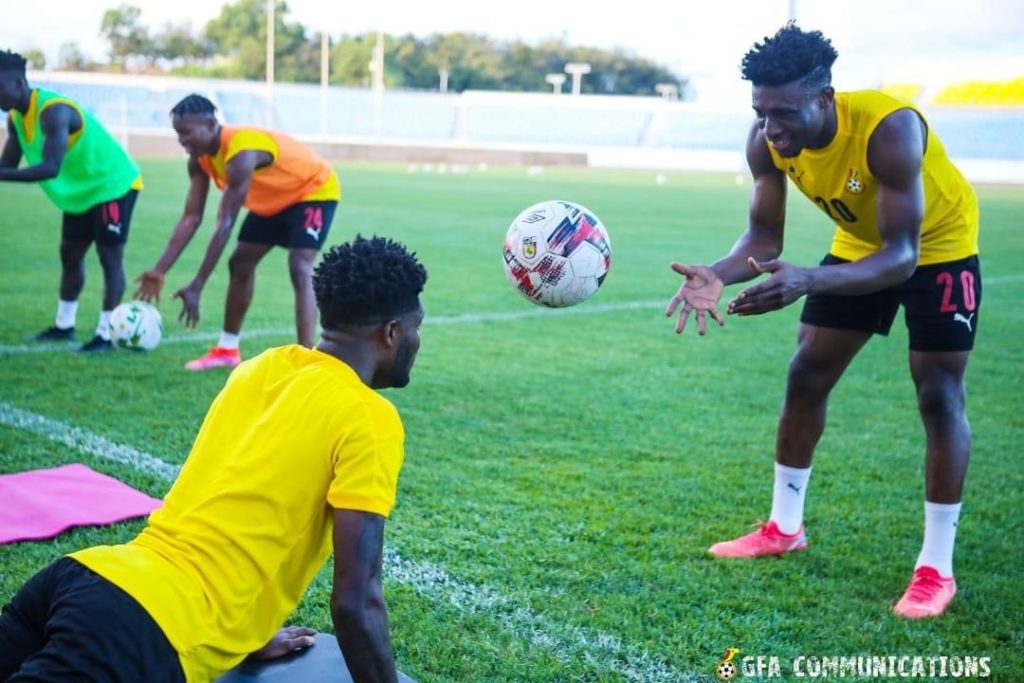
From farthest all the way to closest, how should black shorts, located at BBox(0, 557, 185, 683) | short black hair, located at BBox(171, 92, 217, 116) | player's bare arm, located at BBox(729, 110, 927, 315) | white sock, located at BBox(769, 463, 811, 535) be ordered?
short black hair, located at BBox(171, 92, 217, 116) < white sock, located at BBox(769, 463, 811, 535) < player's bare arm, located at BBox(729, 110, 927, 315) < black shorts, located at BBox(0, 557, 185, 683)

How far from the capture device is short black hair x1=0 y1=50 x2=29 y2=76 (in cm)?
779

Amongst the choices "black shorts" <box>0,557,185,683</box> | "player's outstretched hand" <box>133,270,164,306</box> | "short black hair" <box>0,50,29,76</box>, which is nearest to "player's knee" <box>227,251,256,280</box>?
"player's outstretched hand" <box>133,270,164,306</box>

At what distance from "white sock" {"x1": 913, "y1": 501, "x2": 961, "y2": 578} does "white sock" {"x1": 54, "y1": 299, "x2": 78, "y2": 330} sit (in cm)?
677

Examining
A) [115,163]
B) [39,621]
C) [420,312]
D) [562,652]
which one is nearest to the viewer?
[39,621]

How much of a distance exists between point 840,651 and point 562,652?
999 mm

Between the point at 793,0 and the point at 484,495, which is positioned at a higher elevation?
the point at 793,0

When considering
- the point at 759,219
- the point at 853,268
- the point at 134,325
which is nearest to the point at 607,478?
the point at 759,219

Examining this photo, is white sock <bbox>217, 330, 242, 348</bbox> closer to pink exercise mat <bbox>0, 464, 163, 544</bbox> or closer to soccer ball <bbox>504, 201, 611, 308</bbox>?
pink exercise mat <bbox>0, 464, 163, 544</bbox>

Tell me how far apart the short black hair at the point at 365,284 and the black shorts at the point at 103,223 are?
6.09 m

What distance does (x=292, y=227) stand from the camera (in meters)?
7.82

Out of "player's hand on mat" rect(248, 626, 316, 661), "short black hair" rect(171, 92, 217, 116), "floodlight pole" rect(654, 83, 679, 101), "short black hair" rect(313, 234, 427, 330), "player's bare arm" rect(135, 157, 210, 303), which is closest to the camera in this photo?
"short black hair" rect(313, 234, 427, 330)

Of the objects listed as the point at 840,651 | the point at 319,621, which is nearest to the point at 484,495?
the point at 319,621

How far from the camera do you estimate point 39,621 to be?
2602 millimetres

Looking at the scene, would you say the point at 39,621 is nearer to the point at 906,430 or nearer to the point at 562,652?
the point at 562,652
